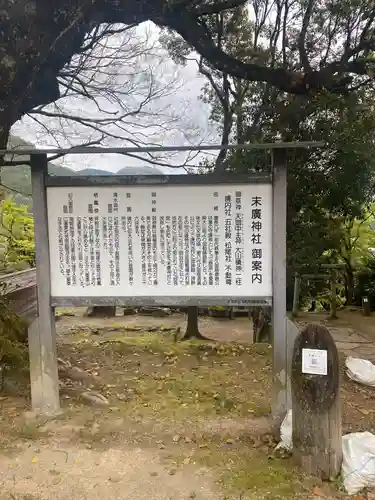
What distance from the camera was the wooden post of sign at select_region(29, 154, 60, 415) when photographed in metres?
4.04

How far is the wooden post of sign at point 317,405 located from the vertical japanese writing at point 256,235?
79 cm

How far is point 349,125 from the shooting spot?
21.7 feet

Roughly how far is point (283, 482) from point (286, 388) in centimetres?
105

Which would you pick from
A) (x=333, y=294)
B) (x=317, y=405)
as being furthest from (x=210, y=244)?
(x=333, y=294)

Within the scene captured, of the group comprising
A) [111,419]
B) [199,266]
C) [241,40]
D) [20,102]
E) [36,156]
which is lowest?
[111,419]

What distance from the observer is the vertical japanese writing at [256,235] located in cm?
391

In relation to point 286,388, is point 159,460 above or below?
below

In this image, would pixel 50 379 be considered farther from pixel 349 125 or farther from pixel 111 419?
pixel 349 125

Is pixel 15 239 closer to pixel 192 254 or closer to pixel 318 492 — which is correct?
pixel 192 254

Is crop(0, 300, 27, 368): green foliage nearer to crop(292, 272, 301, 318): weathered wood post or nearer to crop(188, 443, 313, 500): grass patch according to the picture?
crop(188, 443, 313, 500): grass patch

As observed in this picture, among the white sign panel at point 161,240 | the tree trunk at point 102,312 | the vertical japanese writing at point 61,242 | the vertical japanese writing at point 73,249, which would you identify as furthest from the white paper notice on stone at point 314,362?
the tree trunk at point 102,312

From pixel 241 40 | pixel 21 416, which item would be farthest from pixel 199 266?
pixel 241 40

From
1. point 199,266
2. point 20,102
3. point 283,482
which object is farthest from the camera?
point 20,102

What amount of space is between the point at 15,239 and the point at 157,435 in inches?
355
